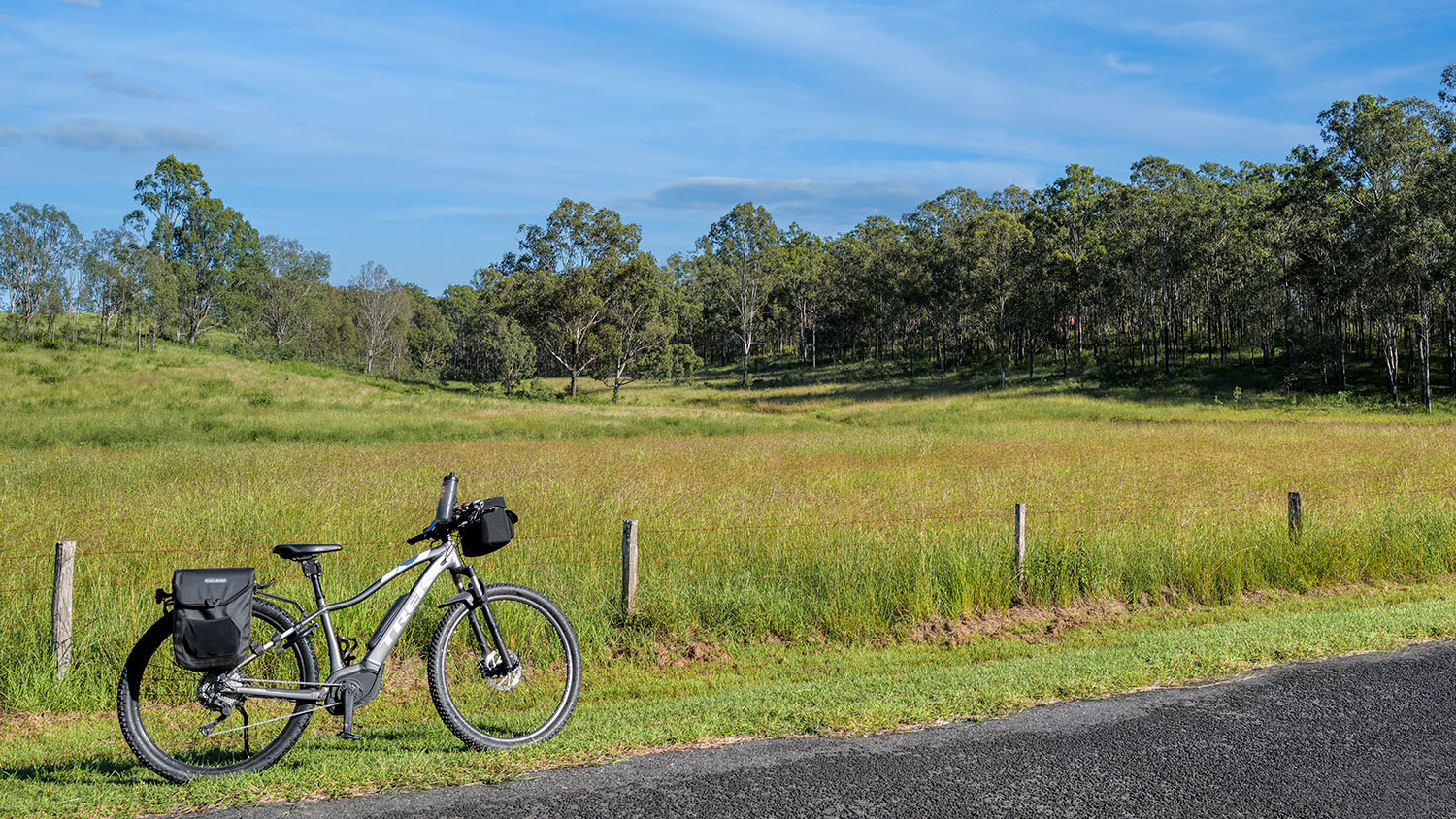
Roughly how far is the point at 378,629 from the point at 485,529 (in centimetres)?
90

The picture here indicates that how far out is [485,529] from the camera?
5.59 meters

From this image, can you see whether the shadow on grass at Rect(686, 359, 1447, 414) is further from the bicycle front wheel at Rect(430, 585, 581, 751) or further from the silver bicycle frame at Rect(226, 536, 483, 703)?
the silver bicycle frame at Rect(226, 536, 483, 703)

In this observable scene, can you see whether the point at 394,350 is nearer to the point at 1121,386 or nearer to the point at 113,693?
the point at 1121,386

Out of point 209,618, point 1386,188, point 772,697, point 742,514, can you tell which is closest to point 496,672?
point 209,618

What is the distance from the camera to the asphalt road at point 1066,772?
4.94 meters

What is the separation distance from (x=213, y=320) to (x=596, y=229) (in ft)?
186

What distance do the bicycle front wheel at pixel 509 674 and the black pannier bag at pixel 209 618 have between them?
1107 mm

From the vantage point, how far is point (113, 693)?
769cm

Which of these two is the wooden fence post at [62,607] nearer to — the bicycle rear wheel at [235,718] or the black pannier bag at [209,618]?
the bicycle rear wheel at [235,718]

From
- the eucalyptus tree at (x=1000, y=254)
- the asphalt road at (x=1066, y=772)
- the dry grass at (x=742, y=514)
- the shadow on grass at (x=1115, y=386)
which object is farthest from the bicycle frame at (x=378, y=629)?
the eucalyptus tree at (x=1000, y=254)

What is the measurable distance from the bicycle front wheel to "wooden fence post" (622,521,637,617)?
1233 millimetres

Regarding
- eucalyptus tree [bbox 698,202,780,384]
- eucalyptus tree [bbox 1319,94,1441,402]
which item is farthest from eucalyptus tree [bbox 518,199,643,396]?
eucalyptus tree [bbox 1319,94,1441,402]

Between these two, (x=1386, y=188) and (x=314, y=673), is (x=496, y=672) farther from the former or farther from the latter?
(x=1386, y=188)

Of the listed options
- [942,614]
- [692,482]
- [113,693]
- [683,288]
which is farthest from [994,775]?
[683,288]
